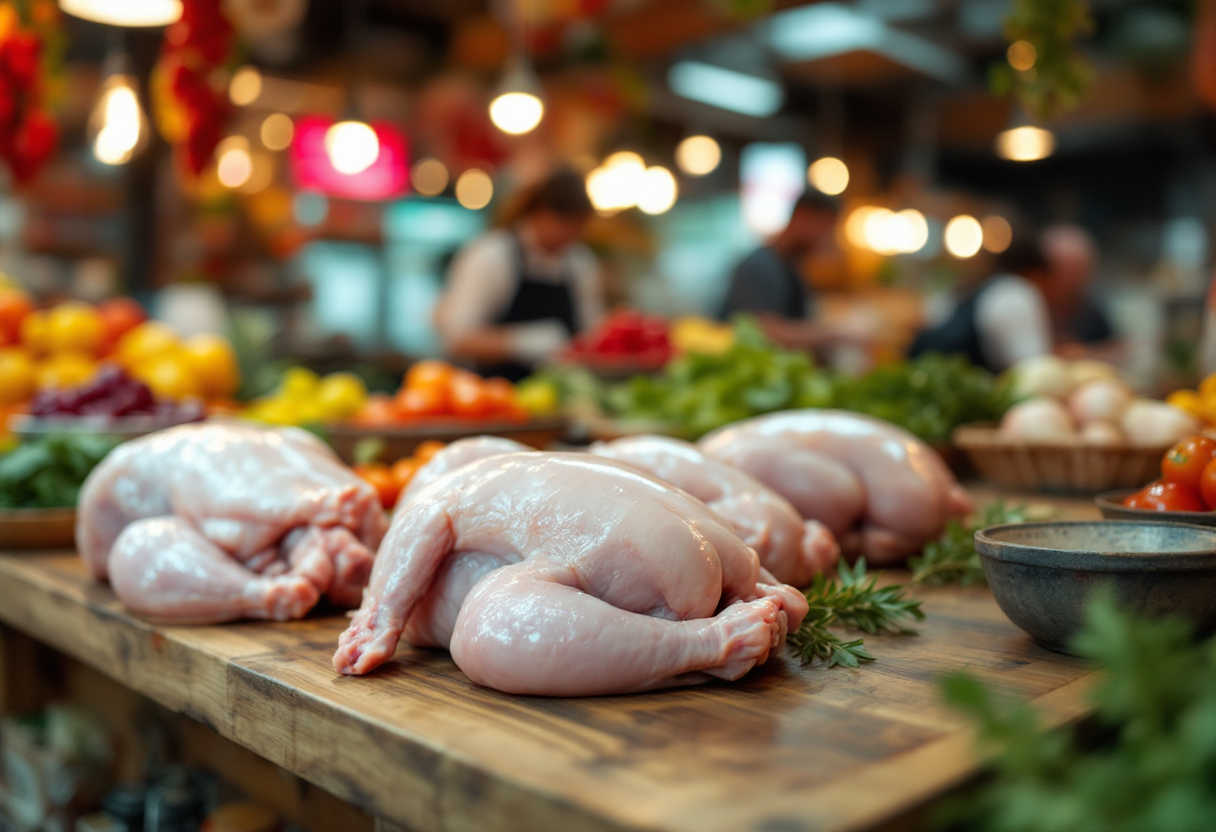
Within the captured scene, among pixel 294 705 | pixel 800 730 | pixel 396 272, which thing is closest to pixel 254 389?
pixel 294 705

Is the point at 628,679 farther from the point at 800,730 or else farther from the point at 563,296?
the point at 563,296

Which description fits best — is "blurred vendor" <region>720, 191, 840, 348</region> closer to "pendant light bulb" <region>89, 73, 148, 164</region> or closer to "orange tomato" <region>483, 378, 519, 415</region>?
"orange tomato" <region>483, 378, 519, 415</region>

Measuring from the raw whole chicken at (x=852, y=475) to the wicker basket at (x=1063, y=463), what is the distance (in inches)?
23.4

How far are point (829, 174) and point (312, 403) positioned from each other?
8.34m

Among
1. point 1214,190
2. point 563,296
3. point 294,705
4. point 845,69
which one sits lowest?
point 294,705

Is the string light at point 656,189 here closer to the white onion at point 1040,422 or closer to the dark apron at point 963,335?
the dark apron at point 963,335

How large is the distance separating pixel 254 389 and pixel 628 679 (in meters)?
2.41

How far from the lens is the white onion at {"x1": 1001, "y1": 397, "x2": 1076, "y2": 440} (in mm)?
2311

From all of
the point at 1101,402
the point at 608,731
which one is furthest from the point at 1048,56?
the point at 608,731

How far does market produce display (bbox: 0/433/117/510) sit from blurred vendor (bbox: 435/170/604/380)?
2.40 m

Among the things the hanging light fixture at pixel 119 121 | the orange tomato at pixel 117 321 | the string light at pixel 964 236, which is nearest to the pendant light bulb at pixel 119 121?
the hanging light fixture at pixel 119 121

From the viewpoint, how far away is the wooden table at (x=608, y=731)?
2.53ft

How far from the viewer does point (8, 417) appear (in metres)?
2.55

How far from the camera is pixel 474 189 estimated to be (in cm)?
953
